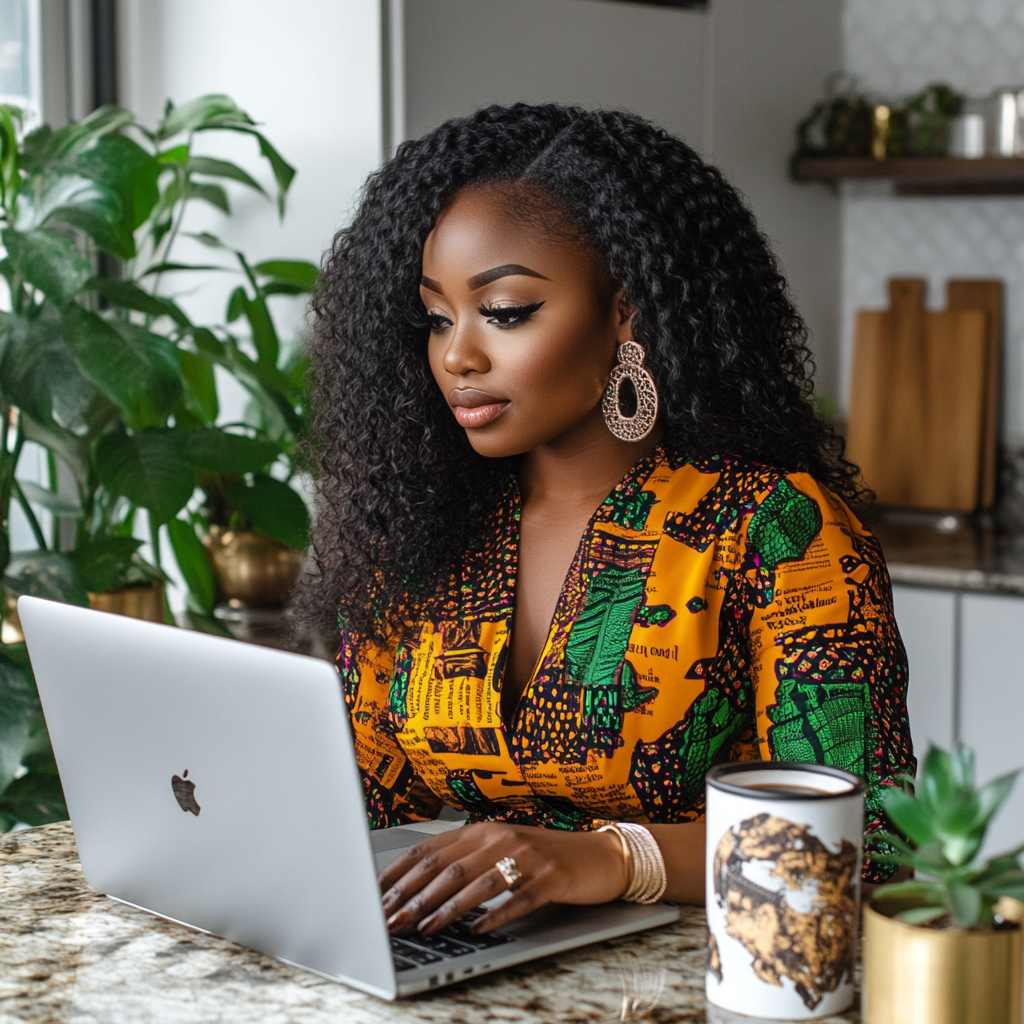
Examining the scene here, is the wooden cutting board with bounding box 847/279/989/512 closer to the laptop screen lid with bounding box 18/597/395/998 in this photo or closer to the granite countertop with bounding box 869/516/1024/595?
the granite countertop with bounding box 869/516/1024/595

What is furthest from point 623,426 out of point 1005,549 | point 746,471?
point 1005,549

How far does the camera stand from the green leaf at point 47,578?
2096mm

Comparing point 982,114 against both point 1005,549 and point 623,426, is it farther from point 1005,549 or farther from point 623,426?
point 623,426

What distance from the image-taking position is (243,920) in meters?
1.02

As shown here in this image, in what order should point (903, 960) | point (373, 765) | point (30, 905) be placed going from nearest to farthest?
point (903, 960)
point (30, 905)
point (373, 765)

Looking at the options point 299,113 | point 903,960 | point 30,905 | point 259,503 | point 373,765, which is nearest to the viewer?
point 903,960

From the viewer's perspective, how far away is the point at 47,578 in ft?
6.93

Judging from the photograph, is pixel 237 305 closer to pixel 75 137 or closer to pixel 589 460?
pixel 75 137

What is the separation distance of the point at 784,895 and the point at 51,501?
1.81 meters

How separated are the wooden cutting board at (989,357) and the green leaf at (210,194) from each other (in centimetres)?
164

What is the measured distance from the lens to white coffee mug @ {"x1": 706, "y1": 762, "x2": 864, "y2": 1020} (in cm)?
86

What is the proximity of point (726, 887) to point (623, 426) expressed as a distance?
60 centimetres

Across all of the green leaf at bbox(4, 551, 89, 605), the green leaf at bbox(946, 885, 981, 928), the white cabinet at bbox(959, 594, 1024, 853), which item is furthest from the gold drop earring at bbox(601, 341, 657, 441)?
the white cabinet at bbox(959, 594, 1024, 853)

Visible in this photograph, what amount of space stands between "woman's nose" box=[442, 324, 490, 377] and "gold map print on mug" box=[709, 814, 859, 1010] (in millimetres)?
577
